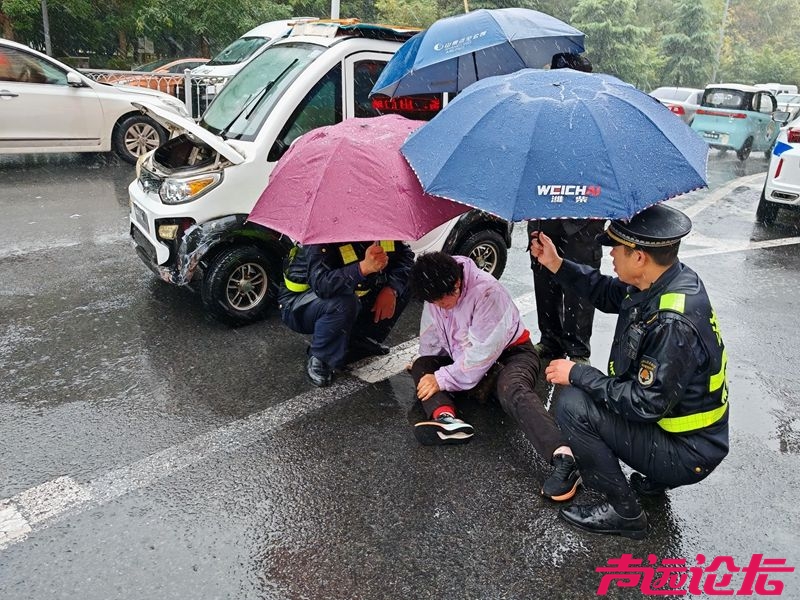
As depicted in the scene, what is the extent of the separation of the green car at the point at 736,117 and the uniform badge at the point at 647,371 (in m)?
14.3

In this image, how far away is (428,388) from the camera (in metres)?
3.64

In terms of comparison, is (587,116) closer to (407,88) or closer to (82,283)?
(407,88)

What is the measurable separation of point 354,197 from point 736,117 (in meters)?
14.2

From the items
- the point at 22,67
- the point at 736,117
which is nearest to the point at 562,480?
the point at 22,67

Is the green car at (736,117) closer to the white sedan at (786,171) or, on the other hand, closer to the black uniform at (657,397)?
the white sedan at (786,171)

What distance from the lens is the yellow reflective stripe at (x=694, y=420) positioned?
2727mm

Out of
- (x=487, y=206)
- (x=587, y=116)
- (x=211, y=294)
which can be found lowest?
(x=211, y=294)

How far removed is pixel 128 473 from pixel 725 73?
4870cm

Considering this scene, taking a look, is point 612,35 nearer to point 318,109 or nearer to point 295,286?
point 318,109

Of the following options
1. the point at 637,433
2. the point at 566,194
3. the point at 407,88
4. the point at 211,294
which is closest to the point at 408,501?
the point at 637,433

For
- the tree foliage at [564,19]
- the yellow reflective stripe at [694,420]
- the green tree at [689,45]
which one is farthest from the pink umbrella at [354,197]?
the green tree at [689,45]

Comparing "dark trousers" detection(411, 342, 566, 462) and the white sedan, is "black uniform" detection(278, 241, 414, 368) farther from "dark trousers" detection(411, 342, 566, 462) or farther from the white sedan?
the white sedan

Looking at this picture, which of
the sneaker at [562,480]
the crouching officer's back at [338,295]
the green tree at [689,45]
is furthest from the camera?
the green tree at [689,45]

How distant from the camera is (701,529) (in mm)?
3033
